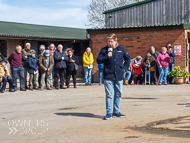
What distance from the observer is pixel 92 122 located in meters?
7.43

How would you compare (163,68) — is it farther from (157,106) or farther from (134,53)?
(157,106)

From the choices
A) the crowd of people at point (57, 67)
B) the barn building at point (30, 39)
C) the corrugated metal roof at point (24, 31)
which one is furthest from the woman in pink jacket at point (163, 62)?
the corrugated metal roof at point (24, 31)

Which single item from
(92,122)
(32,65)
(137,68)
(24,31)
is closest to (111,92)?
(92,122)

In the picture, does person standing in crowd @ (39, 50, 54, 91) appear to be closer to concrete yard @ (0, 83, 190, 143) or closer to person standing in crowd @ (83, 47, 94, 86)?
person standing in crowd @ (83, 47, 94, 86)

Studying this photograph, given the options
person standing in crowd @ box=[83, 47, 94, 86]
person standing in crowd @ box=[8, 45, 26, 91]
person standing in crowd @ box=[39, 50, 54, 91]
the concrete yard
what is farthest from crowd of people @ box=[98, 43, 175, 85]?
the concrete yard

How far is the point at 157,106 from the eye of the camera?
9.70m

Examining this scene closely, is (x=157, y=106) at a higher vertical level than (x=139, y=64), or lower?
lower

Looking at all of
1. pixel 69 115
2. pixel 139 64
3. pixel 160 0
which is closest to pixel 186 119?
pixel 69 115

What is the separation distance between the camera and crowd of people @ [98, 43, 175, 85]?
17.3 m

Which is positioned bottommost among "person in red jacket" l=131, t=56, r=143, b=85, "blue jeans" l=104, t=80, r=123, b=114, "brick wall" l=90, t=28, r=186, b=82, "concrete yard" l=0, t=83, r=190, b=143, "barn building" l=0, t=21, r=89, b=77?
"concrete yard" l=0, t=83, r=190, b=143

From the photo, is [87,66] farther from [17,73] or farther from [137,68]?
[17,73]

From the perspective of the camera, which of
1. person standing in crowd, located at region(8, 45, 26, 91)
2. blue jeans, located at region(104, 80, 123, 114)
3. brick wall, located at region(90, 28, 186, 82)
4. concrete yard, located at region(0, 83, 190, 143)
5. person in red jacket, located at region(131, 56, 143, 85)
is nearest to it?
concrete yard, located at region(0, 83, 190, 143)

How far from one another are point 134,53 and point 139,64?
1.49 m

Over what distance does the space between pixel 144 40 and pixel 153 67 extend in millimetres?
2217
